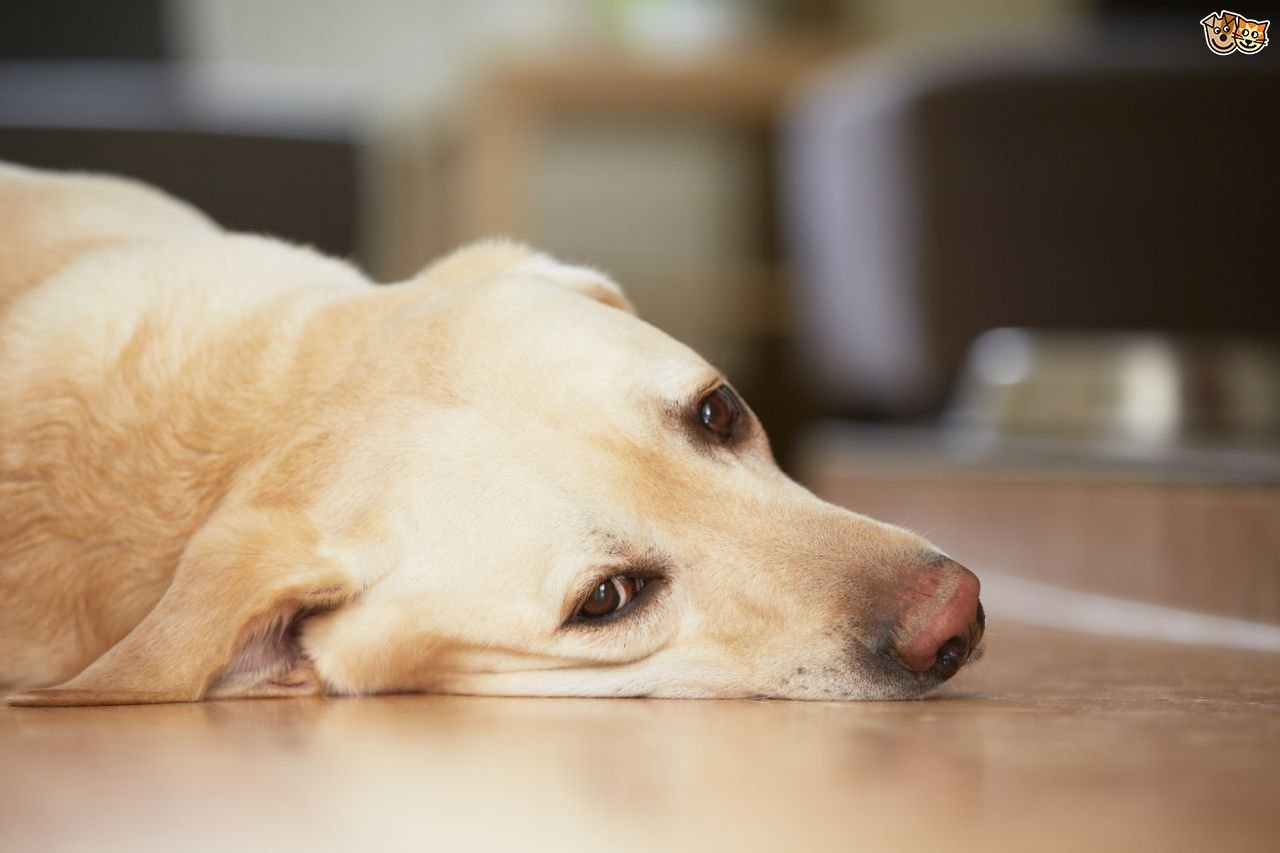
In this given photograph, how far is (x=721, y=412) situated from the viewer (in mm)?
1968

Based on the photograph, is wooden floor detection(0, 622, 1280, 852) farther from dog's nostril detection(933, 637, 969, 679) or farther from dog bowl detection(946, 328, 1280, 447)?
dog bowl detection(946, 328, 1280, 447)

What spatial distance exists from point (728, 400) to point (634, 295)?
6.93m

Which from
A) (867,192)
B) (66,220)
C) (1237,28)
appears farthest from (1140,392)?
(66,220)

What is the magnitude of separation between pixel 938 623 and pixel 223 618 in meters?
0.84

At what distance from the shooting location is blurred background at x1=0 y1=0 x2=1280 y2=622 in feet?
11.0

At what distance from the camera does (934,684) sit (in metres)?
1.67

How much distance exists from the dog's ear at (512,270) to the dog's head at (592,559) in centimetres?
36

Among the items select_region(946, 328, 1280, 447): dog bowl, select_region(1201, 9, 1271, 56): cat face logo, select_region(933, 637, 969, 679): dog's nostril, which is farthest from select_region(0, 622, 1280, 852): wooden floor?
select_region(946, 328, 1280, 447): dog bowl

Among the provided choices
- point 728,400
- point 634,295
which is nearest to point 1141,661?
point 728,400

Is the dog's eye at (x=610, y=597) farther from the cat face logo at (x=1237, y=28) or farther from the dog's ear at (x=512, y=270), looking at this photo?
the cat face logo at (x=1237, y=28)

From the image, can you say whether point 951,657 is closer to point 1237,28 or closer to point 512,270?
point 512,270

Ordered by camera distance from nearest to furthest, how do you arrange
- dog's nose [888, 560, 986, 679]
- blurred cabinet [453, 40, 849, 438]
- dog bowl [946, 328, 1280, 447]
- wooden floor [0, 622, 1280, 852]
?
wooden floor [0, 622, 1280, 852]
dog's nose [888, 560, 986, 679]
dog bowl [946, 328, 1280, 447]
blurred cabinet [453, 40, 849, 438]

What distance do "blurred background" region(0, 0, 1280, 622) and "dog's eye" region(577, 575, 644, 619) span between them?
105 cm

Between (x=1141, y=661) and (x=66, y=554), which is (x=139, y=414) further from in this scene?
(x=1141, y=661)
